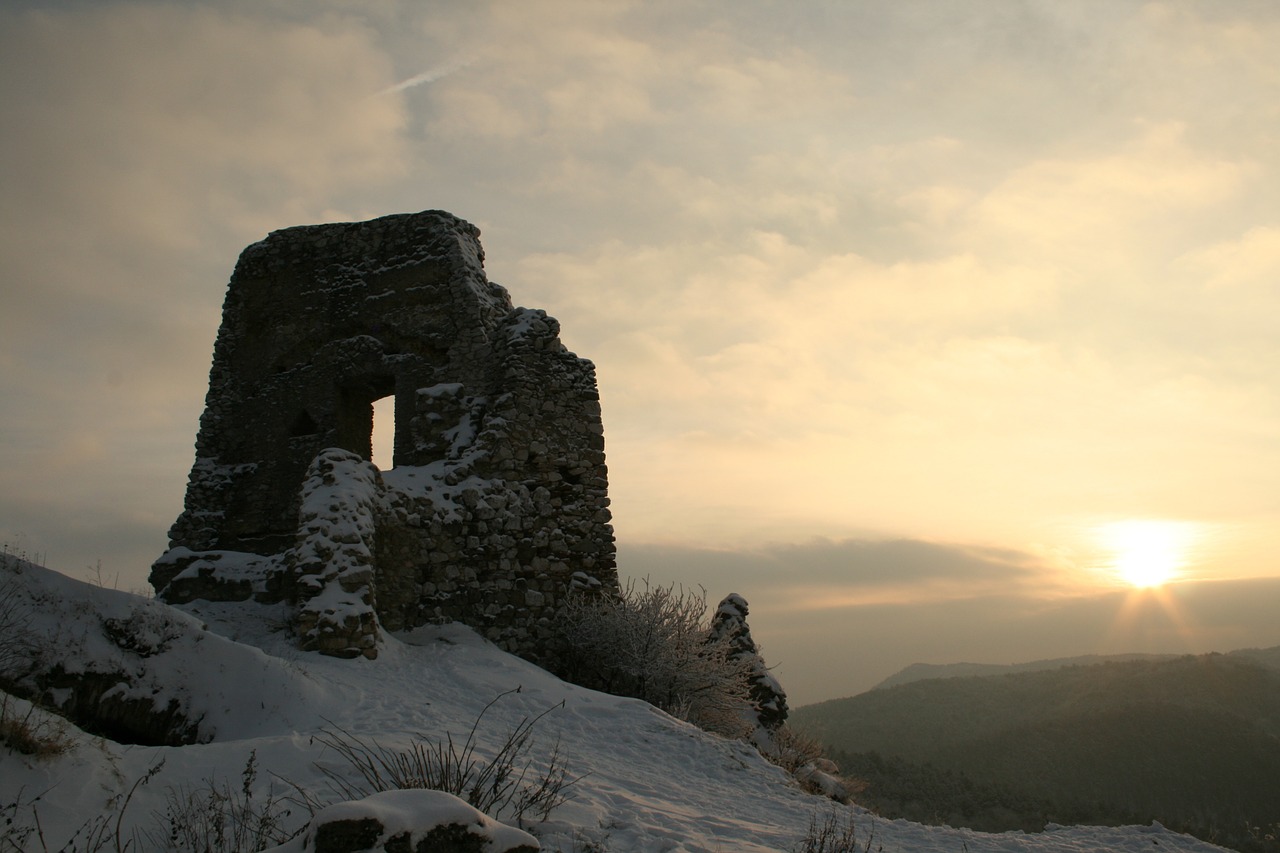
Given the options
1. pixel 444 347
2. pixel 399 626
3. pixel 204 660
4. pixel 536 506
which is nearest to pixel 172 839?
pixel 204 660

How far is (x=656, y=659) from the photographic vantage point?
9.37 metres

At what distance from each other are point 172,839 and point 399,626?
574 centimetres

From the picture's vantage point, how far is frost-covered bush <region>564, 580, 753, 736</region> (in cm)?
931

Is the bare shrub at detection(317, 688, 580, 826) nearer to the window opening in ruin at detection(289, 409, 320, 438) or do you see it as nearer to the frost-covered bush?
the frost-covered bush

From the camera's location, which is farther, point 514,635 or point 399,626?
point 514,635

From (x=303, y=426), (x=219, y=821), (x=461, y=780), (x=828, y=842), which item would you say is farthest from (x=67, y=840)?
(x=303, y=426)

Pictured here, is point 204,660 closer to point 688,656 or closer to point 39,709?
point 39,709

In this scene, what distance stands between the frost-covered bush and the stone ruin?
0.51 meters

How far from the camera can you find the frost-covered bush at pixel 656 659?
9.31m

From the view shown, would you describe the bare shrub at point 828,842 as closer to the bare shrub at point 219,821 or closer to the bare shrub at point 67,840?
the bare shrub at point 219,821

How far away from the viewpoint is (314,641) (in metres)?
7.84

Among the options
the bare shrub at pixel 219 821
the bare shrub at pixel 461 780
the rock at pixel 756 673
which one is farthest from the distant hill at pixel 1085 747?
the bare shrub at pixel 219 821

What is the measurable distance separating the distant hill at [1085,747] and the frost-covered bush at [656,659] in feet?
13.9

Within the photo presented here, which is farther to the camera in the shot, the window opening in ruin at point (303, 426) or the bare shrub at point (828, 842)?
the window opening in ruin at point (303, 426)
